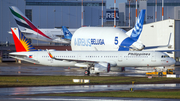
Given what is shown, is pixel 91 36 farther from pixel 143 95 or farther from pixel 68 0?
pixel 68 0

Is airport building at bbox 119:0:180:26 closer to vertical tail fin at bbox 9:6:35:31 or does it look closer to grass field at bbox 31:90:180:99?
vertical tail fin at bbox 9:6:35:31

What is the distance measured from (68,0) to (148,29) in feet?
152

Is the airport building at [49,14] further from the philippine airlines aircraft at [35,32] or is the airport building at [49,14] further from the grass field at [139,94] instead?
the grass field at [139,94]

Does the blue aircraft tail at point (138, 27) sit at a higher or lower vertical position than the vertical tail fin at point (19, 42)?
higher

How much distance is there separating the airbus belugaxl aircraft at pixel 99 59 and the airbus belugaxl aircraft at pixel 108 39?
33.1 ft

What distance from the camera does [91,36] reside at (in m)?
59.9

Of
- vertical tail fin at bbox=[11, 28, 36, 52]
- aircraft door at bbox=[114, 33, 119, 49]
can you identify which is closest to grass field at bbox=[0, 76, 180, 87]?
vertical tail fin at bbox=[11, 28, 36, 52]

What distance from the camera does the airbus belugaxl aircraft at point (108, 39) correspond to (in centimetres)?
5478

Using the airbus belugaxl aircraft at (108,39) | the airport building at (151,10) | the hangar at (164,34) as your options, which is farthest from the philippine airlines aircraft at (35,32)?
the airport building at (151,10)

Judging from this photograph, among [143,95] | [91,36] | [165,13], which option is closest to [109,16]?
[165,13]

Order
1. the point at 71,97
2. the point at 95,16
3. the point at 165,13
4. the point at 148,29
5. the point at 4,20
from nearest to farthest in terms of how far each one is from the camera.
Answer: the point at 71,97, the point at 148,29, the point at 4,20, the point at 95,16, the point at 165,13

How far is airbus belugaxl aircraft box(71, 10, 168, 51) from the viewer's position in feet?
180

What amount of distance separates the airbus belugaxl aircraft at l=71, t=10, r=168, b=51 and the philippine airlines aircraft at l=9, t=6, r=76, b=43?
19156mm

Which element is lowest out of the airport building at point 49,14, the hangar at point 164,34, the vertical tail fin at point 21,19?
the hangar at point 164,34
